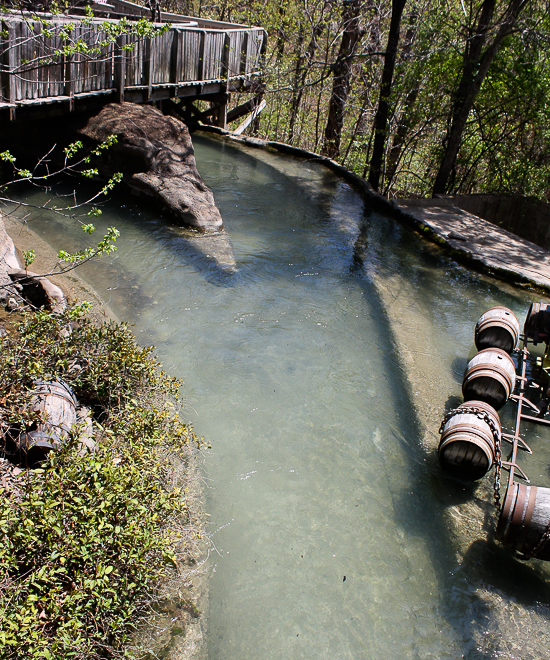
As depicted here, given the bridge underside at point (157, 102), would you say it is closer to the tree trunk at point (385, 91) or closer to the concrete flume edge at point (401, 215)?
the concrete flume edge at point (401, 215)

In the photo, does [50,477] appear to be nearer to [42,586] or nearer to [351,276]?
[42,586]

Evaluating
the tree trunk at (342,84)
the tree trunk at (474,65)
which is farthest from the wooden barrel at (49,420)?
the tree trunk at (342,84)

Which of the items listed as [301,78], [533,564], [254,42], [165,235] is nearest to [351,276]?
[165,235]

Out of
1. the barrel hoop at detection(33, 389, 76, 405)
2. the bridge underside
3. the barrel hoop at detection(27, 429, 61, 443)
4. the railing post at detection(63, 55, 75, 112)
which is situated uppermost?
the railing post at detection(63, 55, 75, 112)

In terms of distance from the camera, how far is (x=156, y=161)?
10758 mm

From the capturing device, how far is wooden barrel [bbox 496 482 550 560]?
4203mm

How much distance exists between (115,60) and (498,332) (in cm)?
979

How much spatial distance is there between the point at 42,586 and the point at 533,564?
4.03m

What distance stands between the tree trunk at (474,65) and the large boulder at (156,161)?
5933 millimetres

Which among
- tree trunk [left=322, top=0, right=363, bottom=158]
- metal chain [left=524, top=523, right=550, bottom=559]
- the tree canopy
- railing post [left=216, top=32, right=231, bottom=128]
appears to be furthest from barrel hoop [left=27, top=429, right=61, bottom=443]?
railing post [left=216, top=32, right=231, bottom=128]

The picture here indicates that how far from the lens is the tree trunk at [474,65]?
1062 centimetres

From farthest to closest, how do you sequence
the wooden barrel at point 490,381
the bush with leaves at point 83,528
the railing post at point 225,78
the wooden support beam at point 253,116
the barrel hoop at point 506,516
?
the wooden support beam at point 253,116 → the railing post at point 225,78 → the wooden barrel at point 490,381 → the barrel hoop at point 506,516 → the bush with leaves at point 83,528

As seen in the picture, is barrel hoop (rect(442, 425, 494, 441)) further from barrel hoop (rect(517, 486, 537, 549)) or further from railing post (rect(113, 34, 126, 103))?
railing post (rect(113, 34, 126, 103))

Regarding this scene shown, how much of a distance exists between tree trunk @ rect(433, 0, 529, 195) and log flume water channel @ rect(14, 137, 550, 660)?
3440 mm
